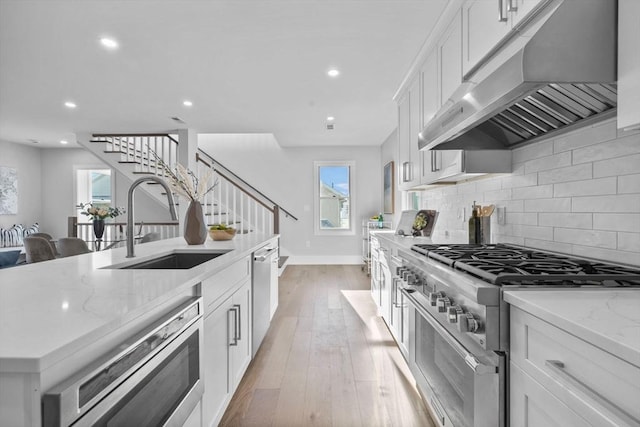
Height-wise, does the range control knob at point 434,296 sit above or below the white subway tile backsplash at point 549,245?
below

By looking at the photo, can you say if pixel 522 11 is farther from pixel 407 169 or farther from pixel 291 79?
pixel 291 79

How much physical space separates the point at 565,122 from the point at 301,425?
2006mm

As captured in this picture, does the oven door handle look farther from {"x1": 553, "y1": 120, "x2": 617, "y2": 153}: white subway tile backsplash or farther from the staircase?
the staircase

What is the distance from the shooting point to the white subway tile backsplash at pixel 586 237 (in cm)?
137

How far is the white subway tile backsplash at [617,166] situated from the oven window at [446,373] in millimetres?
952

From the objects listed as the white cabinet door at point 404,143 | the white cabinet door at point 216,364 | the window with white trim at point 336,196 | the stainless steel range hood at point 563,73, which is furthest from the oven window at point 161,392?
the window with white trim at point 336,196

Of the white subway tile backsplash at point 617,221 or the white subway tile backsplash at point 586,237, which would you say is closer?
the white subway tile backsplash at point 617,221

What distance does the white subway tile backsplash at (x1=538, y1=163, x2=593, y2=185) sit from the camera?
4.91 ft

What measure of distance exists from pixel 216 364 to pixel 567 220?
1794 millimetres

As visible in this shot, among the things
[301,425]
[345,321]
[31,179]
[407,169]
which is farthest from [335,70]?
[31,179]

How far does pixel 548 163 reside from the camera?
175 cm

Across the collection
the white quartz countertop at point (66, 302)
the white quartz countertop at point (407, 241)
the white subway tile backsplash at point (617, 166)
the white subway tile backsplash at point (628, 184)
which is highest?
the white subway tile backsplash at point (617, 166)

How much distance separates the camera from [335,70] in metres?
3.47

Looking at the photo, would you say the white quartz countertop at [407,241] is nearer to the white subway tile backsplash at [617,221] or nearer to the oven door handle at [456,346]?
the oven door handle at [456,346]
